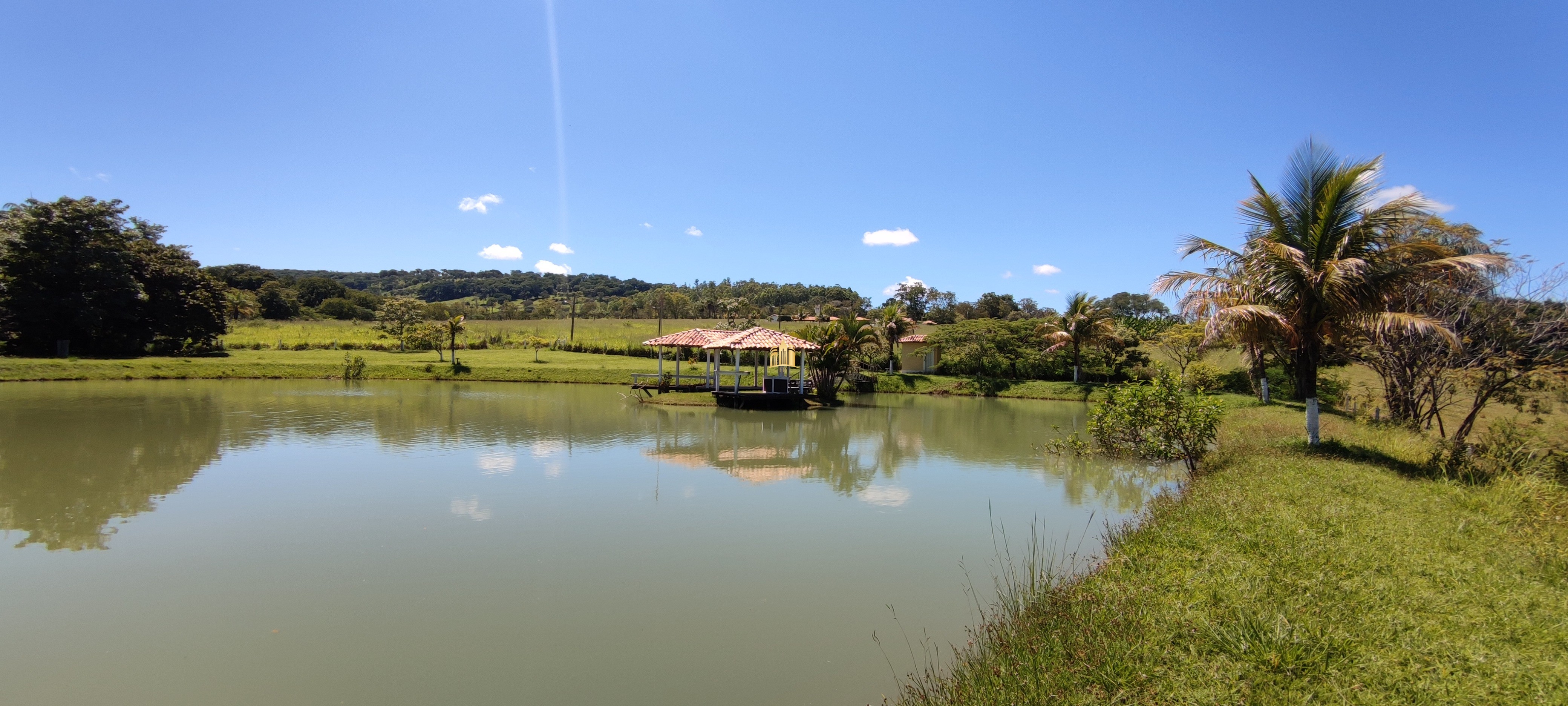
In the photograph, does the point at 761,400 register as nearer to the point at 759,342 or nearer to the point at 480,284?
the point at 759,342

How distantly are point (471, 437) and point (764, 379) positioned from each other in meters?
9.70

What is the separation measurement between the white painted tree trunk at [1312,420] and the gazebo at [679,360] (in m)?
15.1

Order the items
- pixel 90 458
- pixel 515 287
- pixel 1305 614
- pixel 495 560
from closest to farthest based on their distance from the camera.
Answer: pixel 1305 614 → pixel 495 560 → pixel 90 458 → pixel 515 287

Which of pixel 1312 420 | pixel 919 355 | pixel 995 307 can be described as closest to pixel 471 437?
pixel 1312 420

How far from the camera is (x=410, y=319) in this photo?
3841cm

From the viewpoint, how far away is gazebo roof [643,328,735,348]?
72.4ft

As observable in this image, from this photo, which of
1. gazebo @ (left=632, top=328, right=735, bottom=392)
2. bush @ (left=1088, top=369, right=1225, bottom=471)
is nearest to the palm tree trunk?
bush @ (left=1088, top=369, right=1225, bottom=471)

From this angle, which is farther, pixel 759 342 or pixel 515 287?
pixel 515 287

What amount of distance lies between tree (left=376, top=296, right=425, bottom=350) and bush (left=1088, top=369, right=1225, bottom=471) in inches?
1404

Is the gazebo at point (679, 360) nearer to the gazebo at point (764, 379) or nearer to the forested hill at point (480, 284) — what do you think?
the gazebo at point (764, 379)

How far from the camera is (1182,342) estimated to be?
26.8 m

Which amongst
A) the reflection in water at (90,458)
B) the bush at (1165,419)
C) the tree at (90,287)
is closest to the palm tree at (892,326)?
the bush at (1165,419)

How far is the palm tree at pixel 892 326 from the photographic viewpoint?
100 ft

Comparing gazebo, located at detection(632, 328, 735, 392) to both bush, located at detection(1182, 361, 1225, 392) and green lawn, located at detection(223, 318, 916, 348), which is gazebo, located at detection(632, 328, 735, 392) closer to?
green lawn, located at detection(223, 318, 916, 348)
